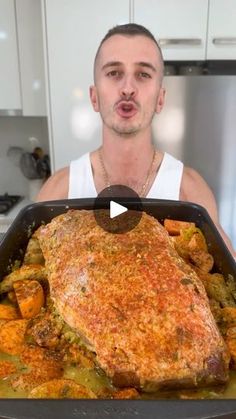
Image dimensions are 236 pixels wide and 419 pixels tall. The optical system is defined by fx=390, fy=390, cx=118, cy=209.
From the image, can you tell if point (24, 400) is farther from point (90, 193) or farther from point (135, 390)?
point (90, 193)

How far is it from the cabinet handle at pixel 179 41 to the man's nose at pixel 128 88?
94cm

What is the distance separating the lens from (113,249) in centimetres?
61

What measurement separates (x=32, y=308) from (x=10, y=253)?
166 mm

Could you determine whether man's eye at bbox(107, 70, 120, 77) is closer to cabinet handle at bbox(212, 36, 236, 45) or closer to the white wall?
cabinet handle at bbox(212, 36, 236, 45)

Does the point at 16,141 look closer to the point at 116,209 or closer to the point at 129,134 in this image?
the point at 129,134

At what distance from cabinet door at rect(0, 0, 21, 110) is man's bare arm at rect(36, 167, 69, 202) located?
95 centimetres

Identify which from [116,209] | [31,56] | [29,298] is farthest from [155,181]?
[31,56]

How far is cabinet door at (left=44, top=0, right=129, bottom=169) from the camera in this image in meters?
1.86

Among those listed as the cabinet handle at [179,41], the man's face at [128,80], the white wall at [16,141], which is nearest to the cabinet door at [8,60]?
the white wall at [16,141]

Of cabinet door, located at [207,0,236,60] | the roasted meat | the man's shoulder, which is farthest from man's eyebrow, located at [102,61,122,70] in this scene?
cabinet door, located at [207,0,236,60]

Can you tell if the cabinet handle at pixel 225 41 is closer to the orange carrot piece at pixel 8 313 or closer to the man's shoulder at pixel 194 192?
the man's shoulder at pixel 194 192

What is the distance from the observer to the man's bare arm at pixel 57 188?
4.30ft

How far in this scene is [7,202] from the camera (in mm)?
2277

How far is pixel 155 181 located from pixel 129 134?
7.2 inches
